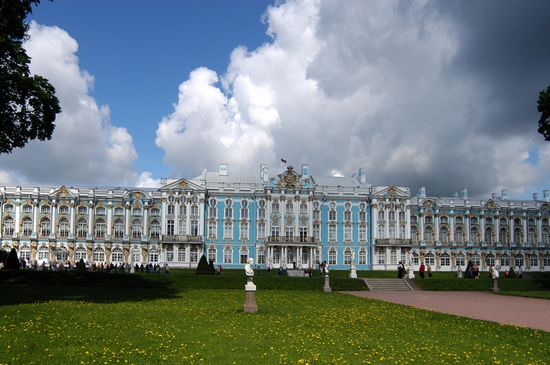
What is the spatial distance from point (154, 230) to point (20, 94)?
Answer: 4647 cm

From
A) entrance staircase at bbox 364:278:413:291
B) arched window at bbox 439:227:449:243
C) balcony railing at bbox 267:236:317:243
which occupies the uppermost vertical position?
arched window at bbox 439:227:449:243

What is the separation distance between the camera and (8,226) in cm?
6912

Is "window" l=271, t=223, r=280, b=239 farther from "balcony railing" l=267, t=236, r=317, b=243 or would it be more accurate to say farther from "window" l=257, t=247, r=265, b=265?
"window" l=257, t=247, r=265, b=265

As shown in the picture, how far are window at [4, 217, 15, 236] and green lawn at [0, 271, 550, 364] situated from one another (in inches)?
1922

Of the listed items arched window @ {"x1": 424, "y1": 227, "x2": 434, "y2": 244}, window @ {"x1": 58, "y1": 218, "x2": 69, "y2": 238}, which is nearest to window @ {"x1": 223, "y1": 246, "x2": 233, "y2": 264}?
window @ {"x1": 58, "y1": 218, "x2": 69, "y2": 238}

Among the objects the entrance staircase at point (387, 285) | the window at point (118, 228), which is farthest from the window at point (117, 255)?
the entrance staircase at point (387, 285)

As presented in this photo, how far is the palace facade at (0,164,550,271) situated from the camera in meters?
69.4

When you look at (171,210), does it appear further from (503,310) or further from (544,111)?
(503,310)

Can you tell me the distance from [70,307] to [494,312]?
19.5 m

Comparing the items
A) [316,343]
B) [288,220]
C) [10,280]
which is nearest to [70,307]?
[316,343]

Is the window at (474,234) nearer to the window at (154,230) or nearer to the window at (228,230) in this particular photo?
the window at (228,230)

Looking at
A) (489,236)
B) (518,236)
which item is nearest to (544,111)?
(489,236)

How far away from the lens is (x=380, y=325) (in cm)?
1908

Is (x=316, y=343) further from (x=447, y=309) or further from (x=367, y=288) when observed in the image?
(x=367, y=288)
